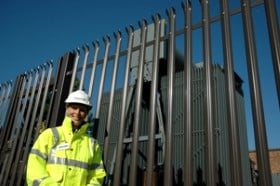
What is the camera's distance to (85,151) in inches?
118

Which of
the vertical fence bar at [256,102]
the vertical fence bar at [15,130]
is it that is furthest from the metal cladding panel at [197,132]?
the vertical fence bar at [256,102]

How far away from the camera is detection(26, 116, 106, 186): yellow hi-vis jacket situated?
8.73ft

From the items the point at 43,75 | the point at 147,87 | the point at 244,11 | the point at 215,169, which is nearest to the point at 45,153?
the point at 215,169

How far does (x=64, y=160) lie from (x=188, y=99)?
1.44 meters

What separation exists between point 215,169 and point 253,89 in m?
0.83

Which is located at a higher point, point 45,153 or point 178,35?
point 178,35

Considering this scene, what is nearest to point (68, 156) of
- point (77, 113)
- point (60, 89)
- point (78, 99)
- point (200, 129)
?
point (77, 113)

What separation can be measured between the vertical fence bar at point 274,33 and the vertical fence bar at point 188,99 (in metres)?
0.87

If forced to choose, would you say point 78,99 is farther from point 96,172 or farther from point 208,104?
point 208,104

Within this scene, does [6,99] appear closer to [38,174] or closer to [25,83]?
[25,83]

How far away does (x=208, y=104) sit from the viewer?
2891 mm

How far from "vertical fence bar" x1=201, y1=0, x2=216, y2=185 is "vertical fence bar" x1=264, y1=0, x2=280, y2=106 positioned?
63cm

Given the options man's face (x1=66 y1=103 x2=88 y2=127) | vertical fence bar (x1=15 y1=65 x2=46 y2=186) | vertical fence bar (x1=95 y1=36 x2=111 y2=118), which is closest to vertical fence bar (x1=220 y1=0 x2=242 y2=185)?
man's face (x1=66 y1=103 x2=88 y2=127)

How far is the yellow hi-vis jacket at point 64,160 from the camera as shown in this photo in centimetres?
266
